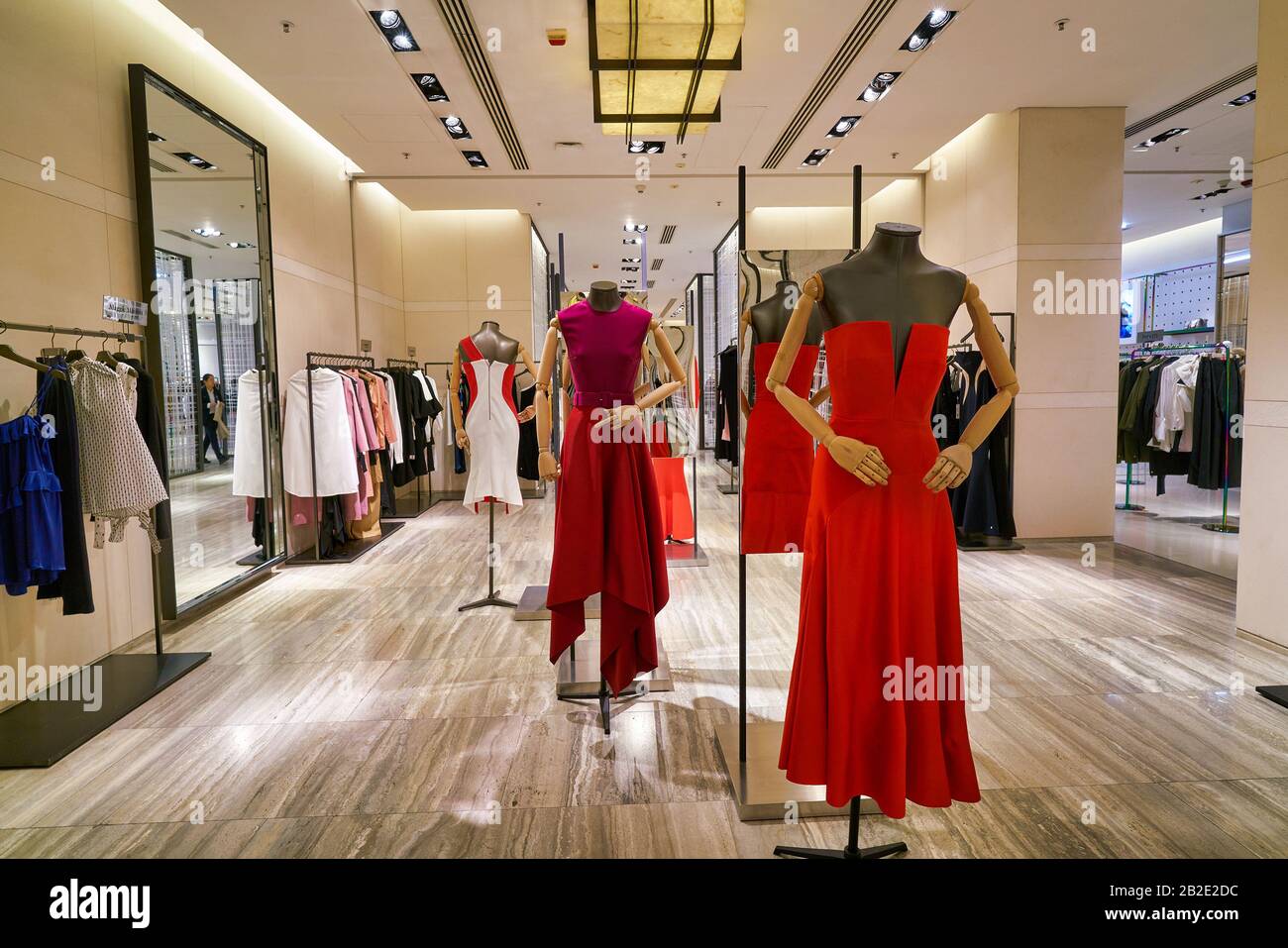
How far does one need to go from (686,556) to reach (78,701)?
393 cm

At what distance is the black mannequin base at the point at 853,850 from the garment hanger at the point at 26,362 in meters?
3.17

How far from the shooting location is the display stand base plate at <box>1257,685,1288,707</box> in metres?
3.06

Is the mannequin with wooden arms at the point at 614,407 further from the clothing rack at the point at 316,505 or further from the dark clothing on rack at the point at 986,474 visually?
the dark clothing on rack at the point at 986,474

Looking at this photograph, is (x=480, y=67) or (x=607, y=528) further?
(x=480, y=67)

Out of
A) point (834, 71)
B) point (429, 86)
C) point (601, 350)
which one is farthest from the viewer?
point (429, 86)

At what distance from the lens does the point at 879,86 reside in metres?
5.39

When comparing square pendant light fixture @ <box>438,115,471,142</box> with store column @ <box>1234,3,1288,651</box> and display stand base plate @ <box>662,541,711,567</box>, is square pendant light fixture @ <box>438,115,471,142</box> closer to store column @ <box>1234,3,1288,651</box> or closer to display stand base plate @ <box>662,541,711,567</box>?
display stand base plate @ <box>662,541,711,567</box>

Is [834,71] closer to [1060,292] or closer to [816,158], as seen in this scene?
[816,158]

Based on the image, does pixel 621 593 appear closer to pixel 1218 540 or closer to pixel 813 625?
pixel 813 625

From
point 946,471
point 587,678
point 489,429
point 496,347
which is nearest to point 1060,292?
point 496,347

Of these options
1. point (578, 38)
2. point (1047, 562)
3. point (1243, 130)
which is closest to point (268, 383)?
point (578, 38)

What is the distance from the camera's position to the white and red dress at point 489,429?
15.0 feet

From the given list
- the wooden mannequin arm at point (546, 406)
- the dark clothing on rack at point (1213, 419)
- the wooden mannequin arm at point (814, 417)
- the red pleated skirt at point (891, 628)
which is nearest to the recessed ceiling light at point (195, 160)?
the wooden mannequin arm at point (546, 406)

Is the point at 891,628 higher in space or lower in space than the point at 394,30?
lower
